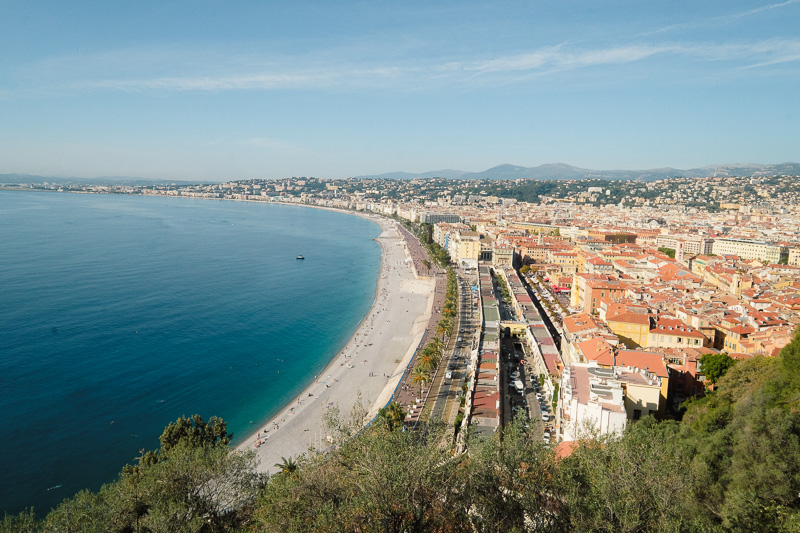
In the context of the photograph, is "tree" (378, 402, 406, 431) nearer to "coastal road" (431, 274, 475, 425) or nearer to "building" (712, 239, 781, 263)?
"coastal road" (431, 274, 475, 425)

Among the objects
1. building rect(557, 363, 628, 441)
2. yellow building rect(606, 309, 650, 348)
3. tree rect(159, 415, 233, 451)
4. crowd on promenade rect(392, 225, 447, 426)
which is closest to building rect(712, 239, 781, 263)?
crowd on promenade rect(392, 225, 447, 426)

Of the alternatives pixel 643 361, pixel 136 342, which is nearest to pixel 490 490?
pixel 643 361

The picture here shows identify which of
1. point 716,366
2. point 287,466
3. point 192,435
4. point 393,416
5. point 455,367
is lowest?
point 455,367

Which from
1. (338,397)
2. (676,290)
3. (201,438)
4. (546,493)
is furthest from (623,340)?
(201,438)

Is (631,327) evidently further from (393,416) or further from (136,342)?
(136,342)

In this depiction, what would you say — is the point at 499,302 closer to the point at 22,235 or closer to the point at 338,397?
the point at 338,397

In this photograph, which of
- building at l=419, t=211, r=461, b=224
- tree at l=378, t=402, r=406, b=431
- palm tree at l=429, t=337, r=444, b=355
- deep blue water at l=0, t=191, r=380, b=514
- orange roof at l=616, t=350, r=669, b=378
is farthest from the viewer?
building at l=419, t=211, r=461, b=224

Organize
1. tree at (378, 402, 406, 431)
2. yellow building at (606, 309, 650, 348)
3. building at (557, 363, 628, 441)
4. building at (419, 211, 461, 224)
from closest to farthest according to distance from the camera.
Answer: building at (557, 363, 628, 441) < tree at (378, 402, 406, 431) < yellow building at (606, 309, 650, 348) < building at (419, 211, 461, 224)
